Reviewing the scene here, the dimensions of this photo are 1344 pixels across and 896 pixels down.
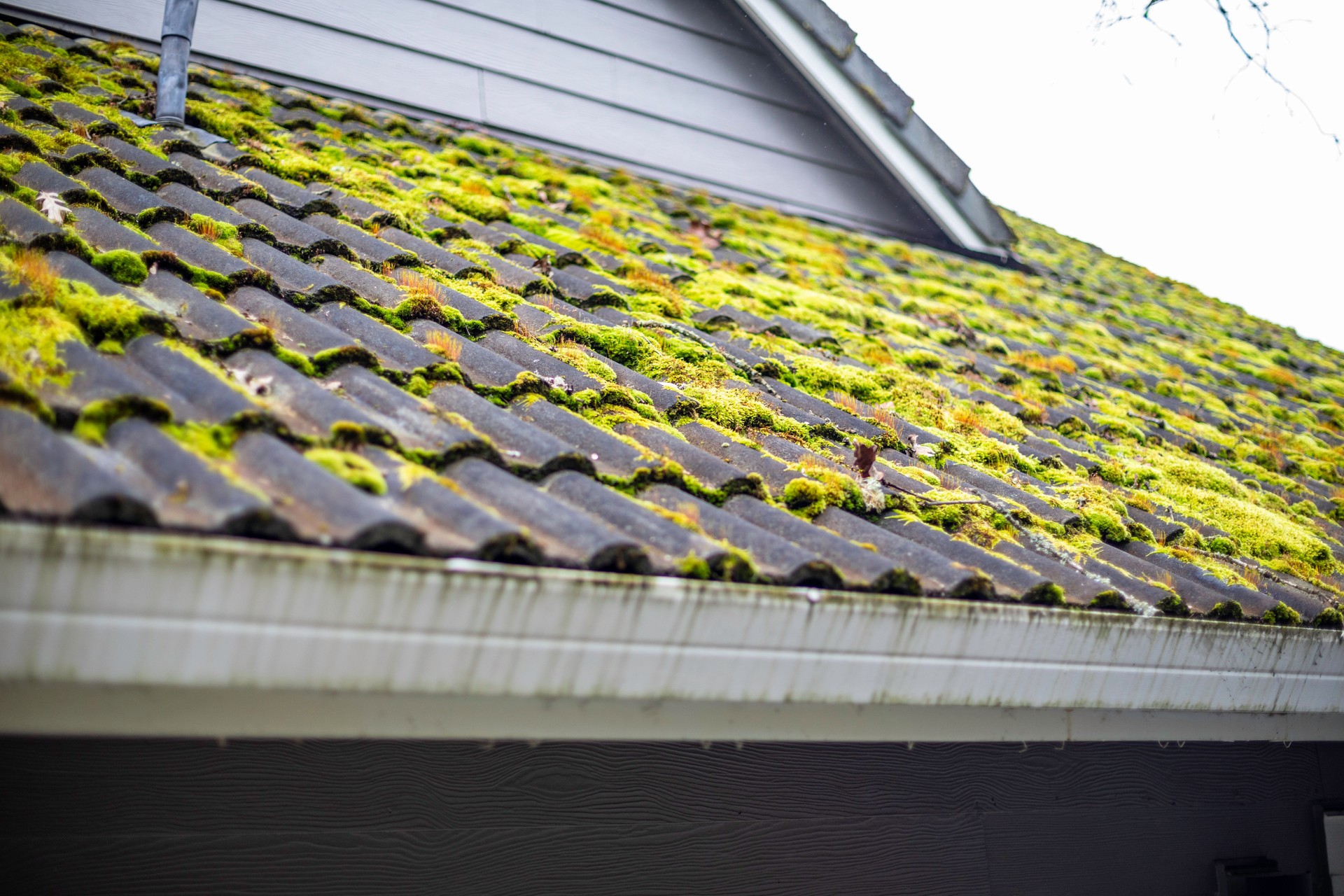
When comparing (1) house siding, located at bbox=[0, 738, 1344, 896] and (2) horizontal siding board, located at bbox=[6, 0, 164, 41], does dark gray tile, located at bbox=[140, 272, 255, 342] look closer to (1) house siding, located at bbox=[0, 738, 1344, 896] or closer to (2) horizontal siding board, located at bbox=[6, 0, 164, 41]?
(1) house siding, located at bbox=[0, 738, 1344, 896]

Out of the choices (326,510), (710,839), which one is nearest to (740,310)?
(710,839)

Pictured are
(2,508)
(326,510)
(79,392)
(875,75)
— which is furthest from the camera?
(875,75)

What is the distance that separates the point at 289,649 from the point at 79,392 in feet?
2.18

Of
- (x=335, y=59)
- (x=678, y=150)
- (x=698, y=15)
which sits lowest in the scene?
(x=335, y=59)

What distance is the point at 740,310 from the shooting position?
4109 mm

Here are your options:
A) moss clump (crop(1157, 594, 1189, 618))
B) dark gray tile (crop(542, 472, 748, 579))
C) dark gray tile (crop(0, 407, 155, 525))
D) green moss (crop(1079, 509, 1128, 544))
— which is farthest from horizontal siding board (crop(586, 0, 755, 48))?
dark gray tile (crop(0, 407, 155, 525))

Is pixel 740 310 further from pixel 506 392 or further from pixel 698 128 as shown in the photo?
pixel 698 128

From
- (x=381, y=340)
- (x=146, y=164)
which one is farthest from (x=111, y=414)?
(x=146, y=164)

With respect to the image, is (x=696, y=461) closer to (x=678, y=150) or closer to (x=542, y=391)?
(x=542, y=391)

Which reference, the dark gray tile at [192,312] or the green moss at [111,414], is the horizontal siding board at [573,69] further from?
the green moss at [111,414]

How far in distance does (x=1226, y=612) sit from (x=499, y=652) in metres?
2.10

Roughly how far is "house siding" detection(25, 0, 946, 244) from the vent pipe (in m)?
0.99

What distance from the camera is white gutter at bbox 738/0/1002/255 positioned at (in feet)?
19.9

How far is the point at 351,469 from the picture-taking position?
1.64m
